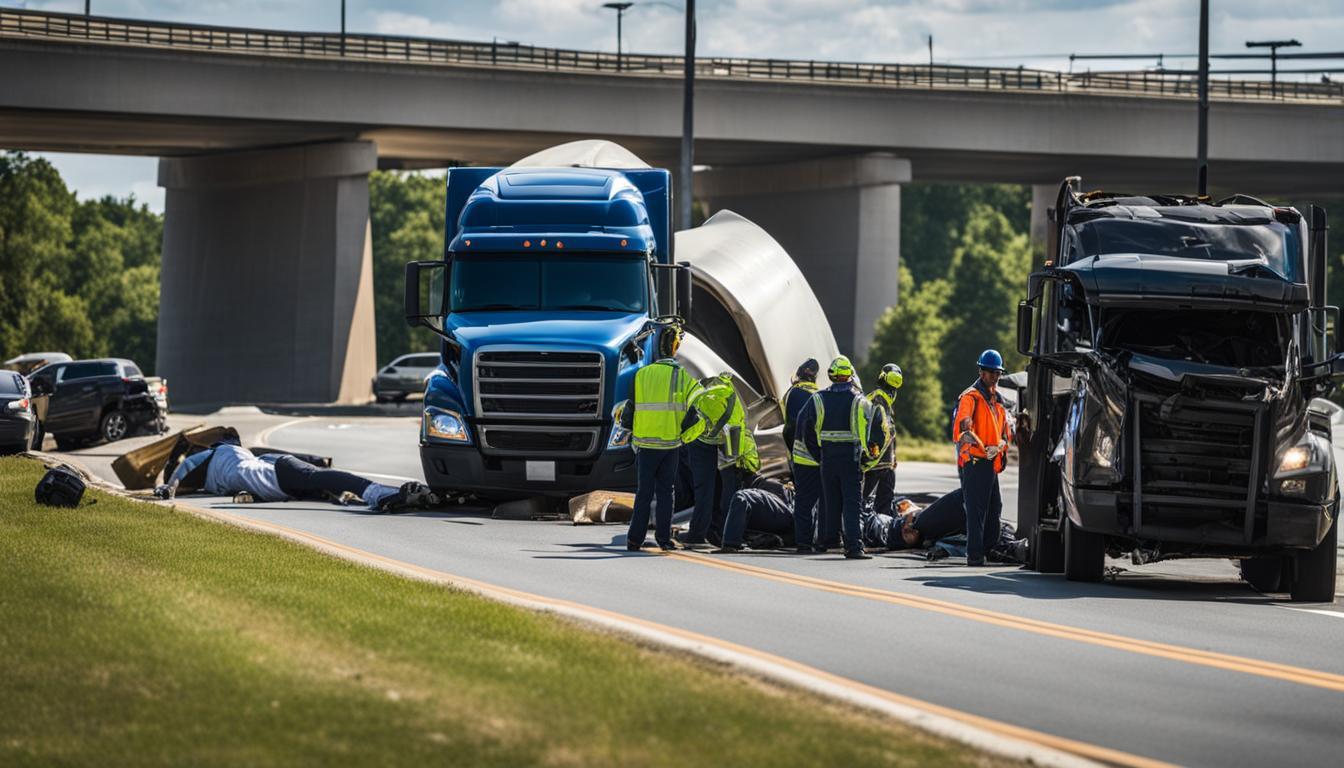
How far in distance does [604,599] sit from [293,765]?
239 inches

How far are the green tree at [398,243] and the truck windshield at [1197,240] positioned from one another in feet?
328

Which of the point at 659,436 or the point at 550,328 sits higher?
the point at 550,328

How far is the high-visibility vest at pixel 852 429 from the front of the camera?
58.0 feet

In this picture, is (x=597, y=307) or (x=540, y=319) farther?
(x=597, y=307)

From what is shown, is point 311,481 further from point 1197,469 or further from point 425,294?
point 1197,469

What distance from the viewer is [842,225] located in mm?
68250

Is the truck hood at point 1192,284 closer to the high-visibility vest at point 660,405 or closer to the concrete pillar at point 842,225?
the high-visibility vest at point 660,405

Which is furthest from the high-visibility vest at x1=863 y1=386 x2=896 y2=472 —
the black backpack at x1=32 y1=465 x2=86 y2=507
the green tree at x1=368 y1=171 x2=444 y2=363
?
the green tree at x1=368 y1=171 x2=444 y2=363

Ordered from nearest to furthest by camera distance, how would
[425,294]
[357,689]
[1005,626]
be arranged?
[357,689]
[1005,626]
[425,294]

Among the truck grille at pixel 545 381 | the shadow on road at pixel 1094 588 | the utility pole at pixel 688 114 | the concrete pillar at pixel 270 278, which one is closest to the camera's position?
the shadow on road at pixel 1094 588

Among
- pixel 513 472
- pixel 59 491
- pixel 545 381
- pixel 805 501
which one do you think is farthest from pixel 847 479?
pixel 59 491

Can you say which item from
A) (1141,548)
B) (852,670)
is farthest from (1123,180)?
(852,670)

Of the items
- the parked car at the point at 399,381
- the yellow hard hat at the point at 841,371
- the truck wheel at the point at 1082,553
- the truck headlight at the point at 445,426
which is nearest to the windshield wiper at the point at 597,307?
the truck headlight at the point at 445,426

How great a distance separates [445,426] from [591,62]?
4357cm
